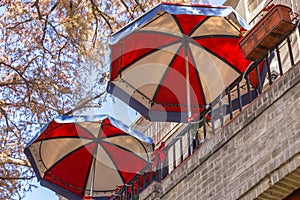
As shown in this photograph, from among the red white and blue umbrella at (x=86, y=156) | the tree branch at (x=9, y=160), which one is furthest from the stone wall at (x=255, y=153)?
the tree branch at (x=9, y=160)

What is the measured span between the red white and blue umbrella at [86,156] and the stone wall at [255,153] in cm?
365

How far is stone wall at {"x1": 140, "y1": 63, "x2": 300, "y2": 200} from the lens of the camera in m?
6.92

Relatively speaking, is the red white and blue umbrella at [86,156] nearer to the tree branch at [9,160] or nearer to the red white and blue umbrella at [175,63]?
the red white and blue umbrella at [175,63]

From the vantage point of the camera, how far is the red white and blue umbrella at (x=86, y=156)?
476 inches

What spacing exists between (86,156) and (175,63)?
2.74 m

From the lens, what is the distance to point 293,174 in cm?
679

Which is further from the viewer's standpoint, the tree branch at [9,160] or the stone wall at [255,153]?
the tree branch at [9,160]

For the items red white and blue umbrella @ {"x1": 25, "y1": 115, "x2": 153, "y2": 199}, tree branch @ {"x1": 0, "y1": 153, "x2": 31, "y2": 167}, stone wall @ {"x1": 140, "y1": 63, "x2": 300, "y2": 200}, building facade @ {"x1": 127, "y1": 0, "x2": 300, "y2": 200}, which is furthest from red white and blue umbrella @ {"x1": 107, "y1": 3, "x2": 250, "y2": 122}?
tree branch @ {"x1": 0, "y1": 153, "x2": 31, "y2": 167}

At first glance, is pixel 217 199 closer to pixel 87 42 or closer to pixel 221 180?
pixel 221 180

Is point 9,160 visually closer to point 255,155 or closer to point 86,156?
point 86,156

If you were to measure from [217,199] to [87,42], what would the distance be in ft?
22.9

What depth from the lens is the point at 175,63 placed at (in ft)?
38.7

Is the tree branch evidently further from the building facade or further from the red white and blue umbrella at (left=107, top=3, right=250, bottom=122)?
the building facade

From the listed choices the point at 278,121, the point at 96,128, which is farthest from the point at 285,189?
the point at 96,128
